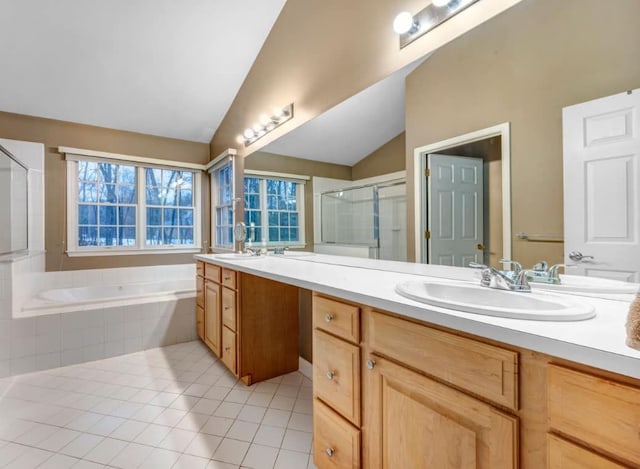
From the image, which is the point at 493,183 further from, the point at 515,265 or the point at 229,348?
the point at 229,348

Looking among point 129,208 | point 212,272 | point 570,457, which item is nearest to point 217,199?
point 129,208

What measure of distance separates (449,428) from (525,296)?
0.45 metres

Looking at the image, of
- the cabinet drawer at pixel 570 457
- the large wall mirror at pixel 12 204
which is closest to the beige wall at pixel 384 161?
the cabinet drawer at pixel 570 457

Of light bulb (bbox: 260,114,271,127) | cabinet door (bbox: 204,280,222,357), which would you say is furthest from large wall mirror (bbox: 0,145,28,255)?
light bulb (bbox: 260,114,271,127)

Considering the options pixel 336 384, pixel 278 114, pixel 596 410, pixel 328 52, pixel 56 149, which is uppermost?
pixel 328 52

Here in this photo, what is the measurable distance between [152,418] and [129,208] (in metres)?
2.63

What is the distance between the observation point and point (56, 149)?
3.17m

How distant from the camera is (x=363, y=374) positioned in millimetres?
1026

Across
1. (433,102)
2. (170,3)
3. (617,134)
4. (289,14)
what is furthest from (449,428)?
(170,3)

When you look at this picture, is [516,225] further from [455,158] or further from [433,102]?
[433,102]

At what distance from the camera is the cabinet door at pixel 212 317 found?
93.2 inches

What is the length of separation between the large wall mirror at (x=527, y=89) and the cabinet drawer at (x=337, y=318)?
490 millimetres

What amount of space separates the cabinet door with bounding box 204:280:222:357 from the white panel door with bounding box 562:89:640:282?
2.15m

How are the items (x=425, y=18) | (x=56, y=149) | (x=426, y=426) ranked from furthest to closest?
1. (x=56, y=149)
2. (x=425, y=18)
3. (x=426, y=426)
